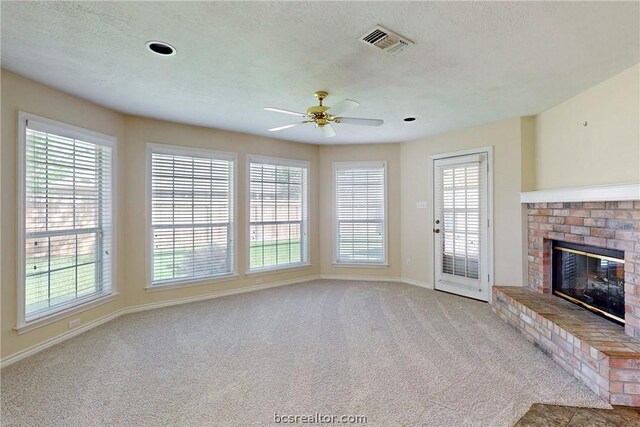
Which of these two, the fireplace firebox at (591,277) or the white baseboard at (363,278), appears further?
the white baseboard at (363,278)

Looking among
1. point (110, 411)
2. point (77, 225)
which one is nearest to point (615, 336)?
point (110, 411)

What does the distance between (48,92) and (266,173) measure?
287 cm

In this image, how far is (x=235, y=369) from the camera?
2.61m

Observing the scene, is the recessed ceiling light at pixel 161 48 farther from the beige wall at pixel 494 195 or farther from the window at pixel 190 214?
the beige wall at pixel 494 195

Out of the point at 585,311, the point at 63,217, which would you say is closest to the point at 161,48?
the point at 63,217

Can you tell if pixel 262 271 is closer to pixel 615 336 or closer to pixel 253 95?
pixel 253 95

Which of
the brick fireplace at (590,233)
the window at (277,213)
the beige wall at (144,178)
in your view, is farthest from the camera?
the window at (277,213)

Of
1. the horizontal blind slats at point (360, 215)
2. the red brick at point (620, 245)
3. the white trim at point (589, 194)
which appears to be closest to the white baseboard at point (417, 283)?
the horizontal blind slats at point (360, 215)

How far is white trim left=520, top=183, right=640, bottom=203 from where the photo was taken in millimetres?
2508

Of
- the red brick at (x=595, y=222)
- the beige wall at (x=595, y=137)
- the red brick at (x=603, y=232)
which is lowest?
the red brick at (x=603, y=232)

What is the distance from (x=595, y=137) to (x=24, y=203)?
5.53m

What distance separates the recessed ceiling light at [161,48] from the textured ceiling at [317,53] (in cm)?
6

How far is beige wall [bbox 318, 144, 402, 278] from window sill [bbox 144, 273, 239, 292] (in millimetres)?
1839

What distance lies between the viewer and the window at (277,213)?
5.13 m
